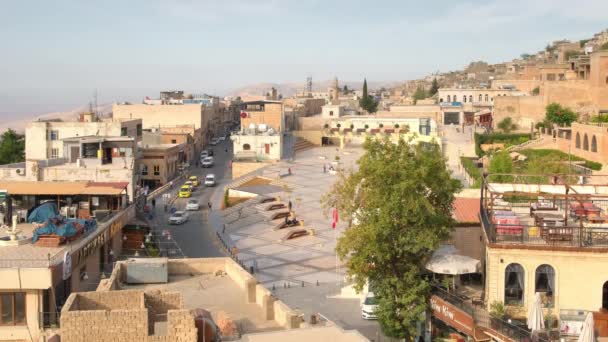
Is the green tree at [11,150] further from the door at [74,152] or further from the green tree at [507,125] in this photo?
the green tree at [507,125]

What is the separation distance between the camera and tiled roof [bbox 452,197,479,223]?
23212mm

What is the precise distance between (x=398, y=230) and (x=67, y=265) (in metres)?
8.22

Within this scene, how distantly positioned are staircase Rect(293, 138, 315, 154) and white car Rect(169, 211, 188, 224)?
2771 cm

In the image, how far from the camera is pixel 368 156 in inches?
786

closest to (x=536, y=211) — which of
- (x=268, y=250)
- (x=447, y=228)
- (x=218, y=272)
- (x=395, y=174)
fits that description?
(x=447, y=228)

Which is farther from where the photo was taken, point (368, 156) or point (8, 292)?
point (368, 156)

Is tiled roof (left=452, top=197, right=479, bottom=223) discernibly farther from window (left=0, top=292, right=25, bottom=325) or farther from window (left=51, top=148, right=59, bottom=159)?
window (left=51, top=148, right=59, bottom=159)

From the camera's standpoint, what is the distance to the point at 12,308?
53.9 feet

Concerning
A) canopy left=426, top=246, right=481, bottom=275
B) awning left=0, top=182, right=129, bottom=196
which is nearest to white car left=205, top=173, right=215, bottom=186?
awning left=0, top=182, right=129, bottom=196

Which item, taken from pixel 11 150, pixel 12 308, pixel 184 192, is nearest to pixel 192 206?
pixel 184 192

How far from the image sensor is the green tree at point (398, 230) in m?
18.7

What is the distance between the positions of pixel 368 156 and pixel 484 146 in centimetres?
3746

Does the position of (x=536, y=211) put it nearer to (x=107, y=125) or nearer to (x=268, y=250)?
(x=268, y=250)

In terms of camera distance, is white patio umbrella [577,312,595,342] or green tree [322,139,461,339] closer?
white patio umbrella [577,312,595,342]
